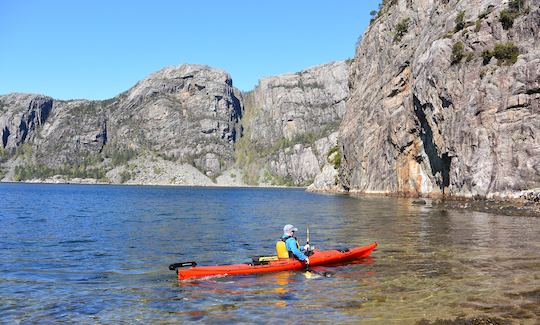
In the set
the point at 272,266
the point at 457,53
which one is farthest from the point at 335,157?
the point at 272,266

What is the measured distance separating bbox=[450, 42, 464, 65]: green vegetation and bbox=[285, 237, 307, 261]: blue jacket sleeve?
51.1 m

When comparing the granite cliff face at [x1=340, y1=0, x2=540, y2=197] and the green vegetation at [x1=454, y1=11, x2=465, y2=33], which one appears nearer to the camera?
Answer: the granite cliff face at [x1=340, y1=0, x2=540, y2=197]

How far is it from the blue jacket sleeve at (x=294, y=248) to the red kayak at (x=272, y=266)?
282mm

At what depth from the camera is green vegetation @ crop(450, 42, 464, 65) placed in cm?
6212

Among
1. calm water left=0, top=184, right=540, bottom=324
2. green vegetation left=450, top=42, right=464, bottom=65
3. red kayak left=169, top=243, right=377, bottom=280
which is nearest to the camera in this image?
calm water left=0, top=184, right=540, bottom=324

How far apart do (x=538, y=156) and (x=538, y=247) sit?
27511mm

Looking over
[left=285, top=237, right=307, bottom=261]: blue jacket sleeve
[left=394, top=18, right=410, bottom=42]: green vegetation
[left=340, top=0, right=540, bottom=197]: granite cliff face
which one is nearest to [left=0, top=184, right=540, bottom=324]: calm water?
[left=285, top=237, right=307, bottom=261]: blue jacket sleeve

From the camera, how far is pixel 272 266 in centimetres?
1925

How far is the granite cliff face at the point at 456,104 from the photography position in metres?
50.2

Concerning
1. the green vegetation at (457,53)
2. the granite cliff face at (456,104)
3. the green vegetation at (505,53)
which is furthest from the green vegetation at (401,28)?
the green vegetation at (505,53)

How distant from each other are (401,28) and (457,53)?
3687 centimetres

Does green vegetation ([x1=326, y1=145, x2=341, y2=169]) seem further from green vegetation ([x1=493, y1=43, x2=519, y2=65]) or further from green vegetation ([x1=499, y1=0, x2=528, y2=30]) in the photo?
green vegetation ([x1=493, y1=43, x2=519, y2=65])

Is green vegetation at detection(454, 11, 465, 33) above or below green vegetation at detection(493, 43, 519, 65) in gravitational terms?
above

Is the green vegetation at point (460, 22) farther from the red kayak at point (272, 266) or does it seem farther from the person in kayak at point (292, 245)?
the person in kayak at point (292, 245)
